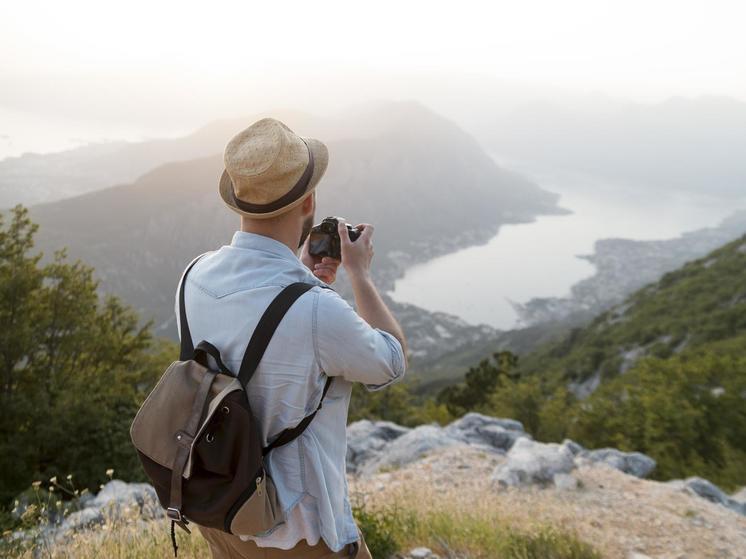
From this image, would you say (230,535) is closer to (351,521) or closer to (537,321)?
(351,521)

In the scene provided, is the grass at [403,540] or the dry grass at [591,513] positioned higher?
the grass at [403,540]

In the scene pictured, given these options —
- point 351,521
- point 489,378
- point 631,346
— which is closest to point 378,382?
point 351,521

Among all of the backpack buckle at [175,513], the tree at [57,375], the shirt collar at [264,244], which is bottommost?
the tree at [57,375]

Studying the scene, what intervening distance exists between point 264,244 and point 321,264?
1.31ft

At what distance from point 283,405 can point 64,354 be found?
789 inches

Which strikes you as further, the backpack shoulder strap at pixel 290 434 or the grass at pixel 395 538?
the grass at pixel 395 538

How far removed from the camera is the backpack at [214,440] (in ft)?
5.34

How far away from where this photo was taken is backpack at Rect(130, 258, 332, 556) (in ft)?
5.34

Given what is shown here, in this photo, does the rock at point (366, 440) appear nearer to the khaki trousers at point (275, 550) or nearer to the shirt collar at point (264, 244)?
the khaki trousers at point (275, 550)

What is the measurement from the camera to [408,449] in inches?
452

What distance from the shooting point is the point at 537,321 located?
175 meters

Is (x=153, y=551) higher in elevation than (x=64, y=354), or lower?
higher

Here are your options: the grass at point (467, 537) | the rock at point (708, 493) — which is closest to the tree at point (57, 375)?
the grass at point (467, 537)

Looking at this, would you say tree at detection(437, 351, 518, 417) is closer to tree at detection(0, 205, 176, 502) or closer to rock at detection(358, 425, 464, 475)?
tree at detection(0, 205, 176, 502)
